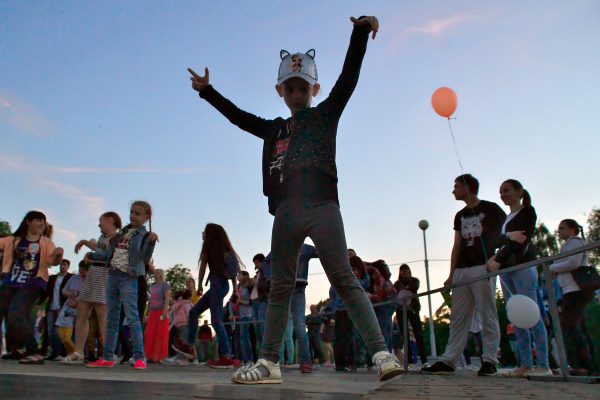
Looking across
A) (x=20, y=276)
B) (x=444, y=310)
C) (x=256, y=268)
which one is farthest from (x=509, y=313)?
(x=256, y=268)

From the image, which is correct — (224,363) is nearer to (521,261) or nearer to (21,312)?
(21,312)

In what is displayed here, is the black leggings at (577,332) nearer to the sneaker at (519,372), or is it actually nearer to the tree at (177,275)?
the sneaker at (519,372)

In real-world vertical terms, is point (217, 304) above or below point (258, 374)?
→ above

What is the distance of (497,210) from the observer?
5777 millimetres

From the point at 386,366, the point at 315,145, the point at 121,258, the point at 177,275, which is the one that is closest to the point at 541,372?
the point at 386,366

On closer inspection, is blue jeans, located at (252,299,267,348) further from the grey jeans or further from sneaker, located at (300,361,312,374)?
the grey jeans

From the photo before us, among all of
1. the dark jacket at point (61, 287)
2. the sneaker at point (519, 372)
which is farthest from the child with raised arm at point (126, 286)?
the sneaker at point (519, 372)

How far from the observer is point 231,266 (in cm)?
780

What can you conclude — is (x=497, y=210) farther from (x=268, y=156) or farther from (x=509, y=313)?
(x=268, y=156)

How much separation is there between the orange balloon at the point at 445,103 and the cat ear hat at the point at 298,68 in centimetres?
A: 348

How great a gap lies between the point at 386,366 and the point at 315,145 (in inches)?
55.3

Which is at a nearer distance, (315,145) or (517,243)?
(315,145)

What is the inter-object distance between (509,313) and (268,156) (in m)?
2.86

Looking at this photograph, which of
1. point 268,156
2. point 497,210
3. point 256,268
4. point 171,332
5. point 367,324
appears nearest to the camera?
point 367,324
